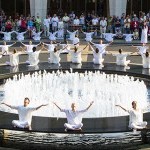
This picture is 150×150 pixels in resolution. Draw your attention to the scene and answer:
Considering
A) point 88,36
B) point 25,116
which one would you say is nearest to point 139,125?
point 25,116

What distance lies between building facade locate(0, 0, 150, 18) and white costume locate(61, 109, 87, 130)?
25619 millimetres

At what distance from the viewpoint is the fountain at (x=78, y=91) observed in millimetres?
16250

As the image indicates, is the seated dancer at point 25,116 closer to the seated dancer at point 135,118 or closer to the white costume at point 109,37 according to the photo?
the seated dancer at point 135,118

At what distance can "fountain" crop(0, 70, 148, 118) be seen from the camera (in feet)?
53.3

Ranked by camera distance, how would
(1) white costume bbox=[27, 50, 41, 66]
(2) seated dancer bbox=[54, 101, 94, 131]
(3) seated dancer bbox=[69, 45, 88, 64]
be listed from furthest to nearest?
(3) seated dancer bbox=[69, 45, 88, 64] → (1) white costume bbox=[27, 50, 41, 66] → (2) seated dancer bbox=[54, 101, 94, 131]

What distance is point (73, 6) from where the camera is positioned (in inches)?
1654

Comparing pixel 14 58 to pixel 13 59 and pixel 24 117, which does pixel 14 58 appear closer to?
pixel 13 59

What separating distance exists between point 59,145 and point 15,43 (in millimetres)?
21153

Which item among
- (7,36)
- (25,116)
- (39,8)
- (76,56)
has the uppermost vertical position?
(39,8)

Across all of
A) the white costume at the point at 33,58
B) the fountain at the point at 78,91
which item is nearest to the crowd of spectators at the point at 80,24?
the white costume at the point at 33,58

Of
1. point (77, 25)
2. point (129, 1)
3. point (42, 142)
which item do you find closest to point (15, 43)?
point (77, 25)

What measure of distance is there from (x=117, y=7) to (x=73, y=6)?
195 inches

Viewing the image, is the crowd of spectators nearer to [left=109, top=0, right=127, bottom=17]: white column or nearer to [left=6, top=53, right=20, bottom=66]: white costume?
[left=109, top=0, right=127, bottom=17]: white column

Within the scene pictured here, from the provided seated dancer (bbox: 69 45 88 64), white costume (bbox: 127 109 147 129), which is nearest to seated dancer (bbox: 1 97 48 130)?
white costume (bbox: 127 109 147 129)
